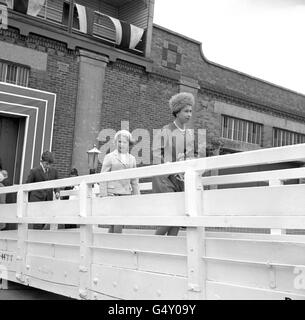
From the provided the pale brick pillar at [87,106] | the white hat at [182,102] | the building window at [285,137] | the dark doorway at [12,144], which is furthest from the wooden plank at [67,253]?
the building window at [285,137]

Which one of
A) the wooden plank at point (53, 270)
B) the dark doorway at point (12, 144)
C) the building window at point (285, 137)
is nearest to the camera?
the wooden plank at point (53, 270)

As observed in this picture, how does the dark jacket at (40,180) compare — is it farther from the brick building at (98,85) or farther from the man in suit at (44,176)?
the brick building at (98,85)

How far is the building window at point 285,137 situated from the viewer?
18234 mm

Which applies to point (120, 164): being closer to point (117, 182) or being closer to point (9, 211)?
point (117, 182)

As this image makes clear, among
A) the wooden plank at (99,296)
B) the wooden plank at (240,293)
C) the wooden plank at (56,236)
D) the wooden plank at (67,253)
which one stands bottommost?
the wooden plank at (99,296)

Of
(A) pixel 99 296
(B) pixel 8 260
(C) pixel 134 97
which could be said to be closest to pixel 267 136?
(C) pixel 134 97

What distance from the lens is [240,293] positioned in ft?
9.03

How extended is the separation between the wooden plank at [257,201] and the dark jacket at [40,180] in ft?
14.1

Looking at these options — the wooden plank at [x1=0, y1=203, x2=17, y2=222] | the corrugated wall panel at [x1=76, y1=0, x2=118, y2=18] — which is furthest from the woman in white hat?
the corrugated wall panel at [x1=76, y1=0, x2=118, y2=18]

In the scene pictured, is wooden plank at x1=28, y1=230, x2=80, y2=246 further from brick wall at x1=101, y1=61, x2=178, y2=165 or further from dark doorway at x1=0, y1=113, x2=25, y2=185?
brick wall at x1=101, y1=61, x2=178, y2=165

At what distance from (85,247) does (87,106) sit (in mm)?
8924

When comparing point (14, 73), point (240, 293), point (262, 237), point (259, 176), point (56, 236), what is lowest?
point (240, 293)
